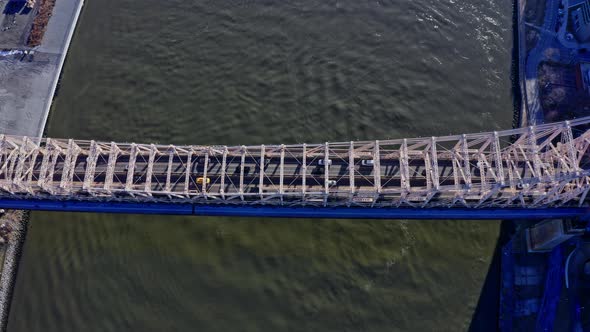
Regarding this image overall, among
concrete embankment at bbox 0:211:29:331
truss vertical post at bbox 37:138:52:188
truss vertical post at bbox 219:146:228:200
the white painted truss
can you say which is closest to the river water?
concrete embankment at bbox 0:211:29:331

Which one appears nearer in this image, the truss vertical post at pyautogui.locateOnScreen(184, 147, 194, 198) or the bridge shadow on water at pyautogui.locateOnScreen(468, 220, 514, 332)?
the truss vertical post at pyautogui.locateOnScreen(184, 147, 194, 198)

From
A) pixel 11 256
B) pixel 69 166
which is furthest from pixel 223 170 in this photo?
pixel 11 256

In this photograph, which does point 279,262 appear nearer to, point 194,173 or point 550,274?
point 194,173

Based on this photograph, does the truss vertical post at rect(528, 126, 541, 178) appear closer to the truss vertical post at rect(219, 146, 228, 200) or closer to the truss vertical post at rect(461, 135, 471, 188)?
the truss vertical post at rect(461, 135, 471, 188)

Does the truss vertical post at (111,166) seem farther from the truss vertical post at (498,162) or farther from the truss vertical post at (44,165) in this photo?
the truss vertical post at (498,162)

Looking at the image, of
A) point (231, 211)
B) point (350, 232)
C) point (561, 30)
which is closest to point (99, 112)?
point (231, 211)

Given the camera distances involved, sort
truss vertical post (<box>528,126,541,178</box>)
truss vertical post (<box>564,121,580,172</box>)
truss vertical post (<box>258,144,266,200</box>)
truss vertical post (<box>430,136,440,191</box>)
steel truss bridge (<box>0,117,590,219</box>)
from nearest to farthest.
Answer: truss vertical post (<box>564,121,580,172</box>), truss vertical post (<box>528,126,541,178</box>), truss vertical post (<box>430,136,440,191</box>), truss vertical post (<box>258,144,266,200</box>), steel truss bridge (<box>0,117,590,219</box>)

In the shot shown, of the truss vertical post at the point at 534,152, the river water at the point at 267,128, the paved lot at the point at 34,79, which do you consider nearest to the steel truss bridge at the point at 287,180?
the truss vertical post at the point at 534,152

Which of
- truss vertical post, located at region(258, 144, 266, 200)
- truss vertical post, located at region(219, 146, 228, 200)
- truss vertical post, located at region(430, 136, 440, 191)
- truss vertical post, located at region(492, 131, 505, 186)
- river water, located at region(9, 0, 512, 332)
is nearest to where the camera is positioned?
truss vertical post, located at region(492, 131, 505, 186)
